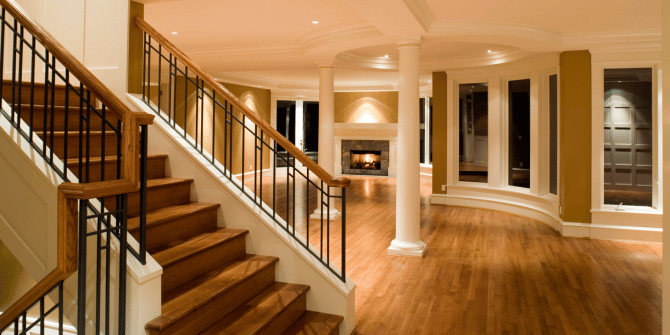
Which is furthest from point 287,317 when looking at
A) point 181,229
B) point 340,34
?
point 340,34

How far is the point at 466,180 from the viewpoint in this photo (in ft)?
32.3

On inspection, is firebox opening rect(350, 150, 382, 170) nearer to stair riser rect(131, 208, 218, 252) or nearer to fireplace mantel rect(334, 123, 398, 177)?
fireplace mantel rect(334, 123, 398, 177)

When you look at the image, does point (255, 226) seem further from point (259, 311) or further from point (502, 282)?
point (502, 282)

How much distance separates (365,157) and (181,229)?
12.5m

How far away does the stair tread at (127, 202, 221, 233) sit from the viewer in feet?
10.4

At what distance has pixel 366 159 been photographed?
1574cm

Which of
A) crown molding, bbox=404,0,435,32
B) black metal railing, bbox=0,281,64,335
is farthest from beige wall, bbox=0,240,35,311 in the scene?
crown molding, bbox=404,0,435,32

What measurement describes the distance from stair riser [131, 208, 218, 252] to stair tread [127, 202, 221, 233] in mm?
37

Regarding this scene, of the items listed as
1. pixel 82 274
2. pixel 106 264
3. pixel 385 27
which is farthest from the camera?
pixel 385 27

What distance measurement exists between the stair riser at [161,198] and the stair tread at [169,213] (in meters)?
0.06

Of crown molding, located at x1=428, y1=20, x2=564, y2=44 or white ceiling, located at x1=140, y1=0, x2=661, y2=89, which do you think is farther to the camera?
crown molding, located at x1=428, y1=20, x2=564, y2=44

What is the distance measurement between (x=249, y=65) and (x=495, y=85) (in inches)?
182

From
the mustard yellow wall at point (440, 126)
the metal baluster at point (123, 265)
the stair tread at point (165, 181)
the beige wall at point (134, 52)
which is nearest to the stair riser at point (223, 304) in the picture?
the metal baluster at point (123, 265)

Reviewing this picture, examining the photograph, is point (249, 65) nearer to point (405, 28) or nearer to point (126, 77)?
point (405, 28)
